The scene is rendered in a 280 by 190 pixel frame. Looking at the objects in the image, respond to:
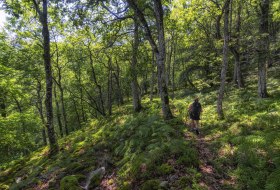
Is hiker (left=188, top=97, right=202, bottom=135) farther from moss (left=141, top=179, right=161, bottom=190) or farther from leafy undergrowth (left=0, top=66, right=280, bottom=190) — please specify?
moss (left=141, top=179, right=161, bottom=190)

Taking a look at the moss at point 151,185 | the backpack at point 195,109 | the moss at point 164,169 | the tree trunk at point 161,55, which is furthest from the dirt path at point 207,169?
the tree trunk at point 161,55

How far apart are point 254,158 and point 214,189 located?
67.0 inches

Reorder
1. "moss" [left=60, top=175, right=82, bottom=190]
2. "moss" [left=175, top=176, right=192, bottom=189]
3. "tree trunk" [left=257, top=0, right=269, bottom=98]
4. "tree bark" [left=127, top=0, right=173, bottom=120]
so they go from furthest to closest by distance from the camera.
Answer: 1. "tree trunk" [left=257, top=0, right=269, bottom=98]
2. "tree bark" [left=127, top=0, right=173, bottom=120]
3. "moss" [left=60, top=175, right=82, bottom=190]
4. "moss" [left=175, top=176, right=192, bottom=189]

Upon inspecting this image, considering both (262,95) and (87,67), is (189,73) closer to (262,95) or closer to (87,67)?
(262,95)

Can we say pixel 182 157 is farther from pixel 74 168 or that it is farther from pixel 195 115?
pixel 74 168

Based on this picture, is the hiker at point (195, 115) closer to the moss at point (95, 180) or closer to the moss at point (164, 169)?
the moss at point (164, 169)

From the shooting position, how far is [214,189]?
5.37 metres

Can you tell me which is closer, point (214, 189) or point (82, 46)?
point (214, 189)

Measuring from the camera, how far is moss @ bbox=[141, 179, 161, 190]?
18.8 ft

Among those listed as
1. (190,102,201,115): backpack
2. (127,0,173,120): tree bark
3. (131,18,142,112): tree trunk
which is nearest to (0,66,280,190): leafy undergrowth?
(190,102,201,115): backpack

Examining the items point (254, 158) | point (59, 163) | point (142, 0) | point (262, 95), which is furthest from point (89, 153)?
point (262, 95)

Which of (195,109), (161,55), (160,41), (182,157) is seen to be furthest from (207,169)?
(160,41)

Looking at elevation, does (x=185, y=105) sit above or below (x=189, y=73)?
below

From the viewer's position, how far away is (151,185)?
582 cm
